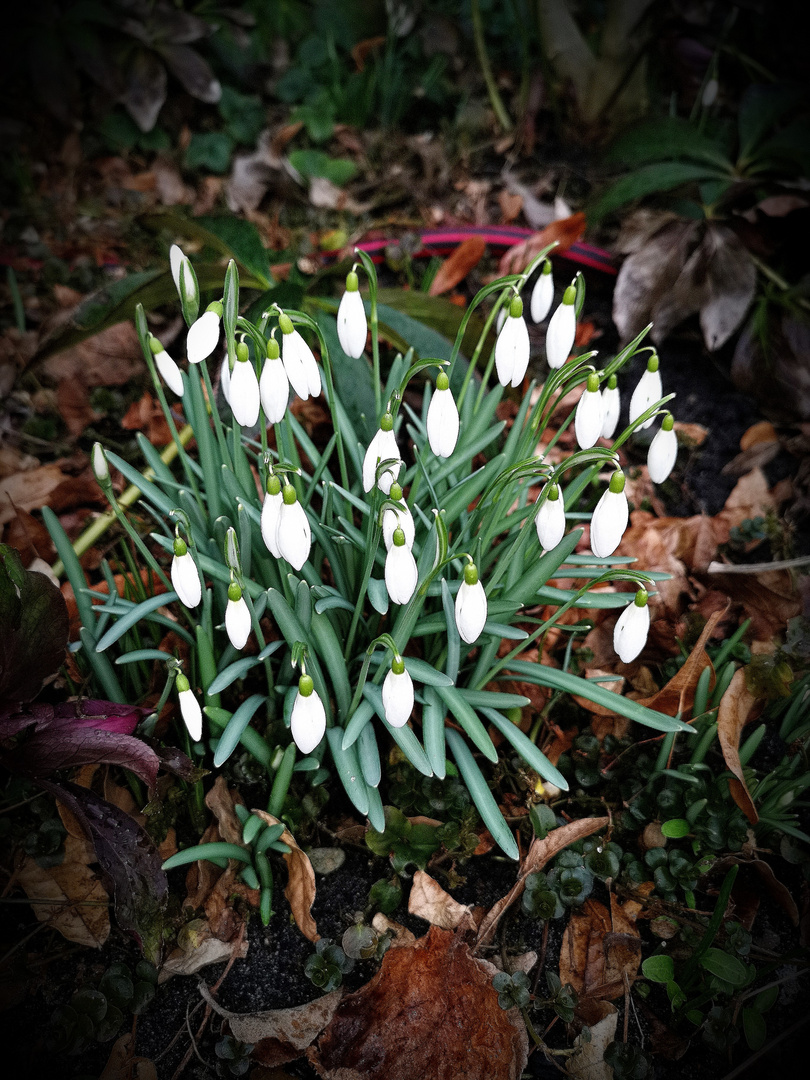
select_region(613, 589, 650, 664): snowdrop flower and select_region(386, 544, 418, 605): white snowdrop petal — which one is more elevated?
select_region(386, 544, 418, 605): white snowdrop petal

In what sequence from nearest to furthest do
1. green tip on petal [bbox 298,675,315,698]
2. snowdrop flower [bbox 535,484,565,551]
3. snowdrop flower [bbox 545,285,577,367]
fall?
green tip on petal [bbox 298,675,315,698], snowdrop flower [bbox 535,484,565,551], snowdrop flower [bbox 545,285,577,367]

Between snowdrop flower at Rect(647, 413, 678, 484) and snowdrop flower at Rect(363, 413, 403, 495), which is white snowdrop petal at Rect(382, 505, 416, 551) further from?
snowdrop flower at Rect(647, 413, 678, 484)

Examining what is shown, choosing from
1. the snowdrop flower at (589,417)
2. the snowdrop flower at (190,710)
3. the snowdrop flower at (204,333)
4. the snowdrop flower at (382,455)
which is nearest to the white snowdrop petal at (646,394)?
the snowdrop flower at (589,417)

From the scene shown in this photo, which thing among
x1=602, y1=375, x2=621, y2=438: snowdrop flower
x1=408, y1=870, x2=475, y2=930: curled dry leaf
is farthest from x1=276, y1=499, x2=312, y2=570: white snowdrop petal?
x1=408, y1=870, x2=475, y2=930: curled dry leaf

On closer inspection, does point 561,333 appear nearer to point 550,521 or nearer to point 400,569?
point 550,521

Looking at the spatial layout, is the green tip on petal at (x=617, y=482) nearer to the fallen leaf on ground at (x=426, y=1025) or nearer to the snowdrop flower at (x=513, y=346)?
the snowdrop flower at (x=513, y=346)

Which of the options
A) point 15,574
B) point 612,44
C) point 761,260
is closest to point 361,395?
point 15,574

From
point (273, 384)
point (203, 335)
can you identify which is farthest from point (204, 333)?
point (273, 384)
